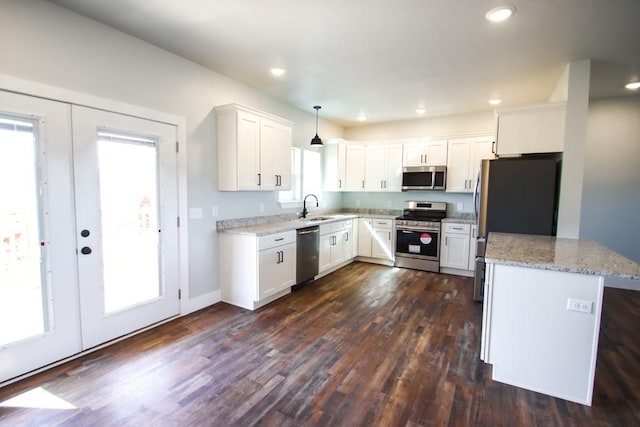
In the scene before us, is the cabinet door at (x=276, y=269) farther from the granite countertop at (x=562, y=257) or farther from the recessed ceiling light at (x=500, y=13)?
the recessed ceiling light at (x=500, y=13)

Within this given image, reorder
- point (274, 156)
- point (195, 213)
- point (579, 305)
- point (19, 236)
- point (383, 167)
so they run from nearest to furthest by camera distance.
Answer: point (579, 305), point (19, 236), point (195, 213), point (274, 156), point (383, 167)

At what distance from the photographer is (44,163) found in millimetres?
2295

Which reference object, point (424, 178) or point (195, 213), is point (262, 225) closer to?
point (195, 213)

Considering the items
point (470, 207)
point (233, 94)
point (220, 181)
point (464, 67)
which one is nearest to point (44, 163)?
point (220, 181)

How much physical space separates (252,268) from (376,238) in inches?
113

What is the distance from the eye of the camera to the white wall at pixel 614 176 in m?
4.37

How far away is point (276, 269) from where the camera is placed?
380cm

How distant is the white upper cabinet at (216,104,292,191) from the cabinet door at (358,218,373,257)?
87.9 inches

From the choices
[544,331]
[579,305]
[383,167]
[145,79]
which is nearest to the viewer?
[579,305]

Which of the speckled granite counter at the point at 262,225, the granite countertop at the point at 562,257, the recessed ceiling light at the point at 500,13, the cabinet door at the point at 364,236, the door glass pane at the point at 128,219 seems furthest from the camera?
the cabinet door at the point at 364,236

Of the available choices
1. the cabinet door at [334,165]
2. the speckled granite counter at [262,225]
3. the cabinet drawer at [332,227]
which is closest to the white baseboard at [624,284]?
the cabinet drawer at [332,227]

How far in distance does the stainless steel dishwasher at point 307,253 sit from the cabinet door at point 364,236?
1479 mm

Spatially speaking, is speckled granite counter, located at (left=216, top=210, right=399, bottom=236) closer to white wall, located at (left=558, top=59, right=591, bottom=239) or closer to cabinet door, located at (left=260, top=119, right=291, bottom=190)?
cabinet door, located at (left=260, top=119, right=291, bottom=190)

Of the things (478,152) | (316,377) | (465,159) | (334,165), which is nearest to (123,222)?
(316,377)
